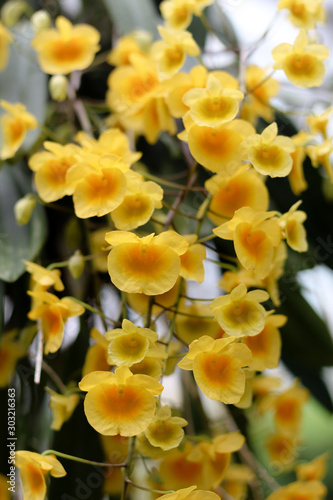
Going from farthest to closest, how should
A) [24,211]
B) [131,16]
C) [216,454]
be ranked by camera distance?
[131,16]
[24,211]
[216,454]

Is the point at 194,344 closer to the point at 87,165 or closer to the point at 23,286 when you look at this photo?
the point at 87,165

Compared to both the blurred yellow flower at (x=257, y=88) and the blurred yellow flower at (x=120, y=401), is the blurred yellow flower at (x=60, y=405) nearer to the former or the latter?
the blurred yellow flower at (x=120, y=401)

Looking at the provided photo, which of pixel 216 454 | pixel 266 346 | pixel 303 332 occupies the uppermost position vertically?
pixel 266 346

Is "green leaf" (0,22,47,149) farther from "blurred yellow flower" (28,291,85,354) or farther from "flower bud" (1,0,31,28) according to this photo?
"blurred yellow flower" (28,291,85,354)

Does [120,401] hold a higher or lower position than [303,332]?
higher

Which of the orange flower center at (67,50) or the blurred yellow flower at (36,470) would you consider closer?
the blurred yellow flower at (36,470)

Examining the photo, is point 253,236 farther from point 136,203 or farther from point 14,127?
point 14,127

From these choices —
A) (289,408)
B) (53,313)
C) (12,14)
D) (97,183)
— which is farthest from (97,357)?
(12,14)

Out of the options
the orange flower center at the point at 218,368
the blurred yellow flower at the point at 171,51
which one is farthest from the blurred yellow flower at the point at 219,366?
the blurred yellow flower at the point at 171,51
